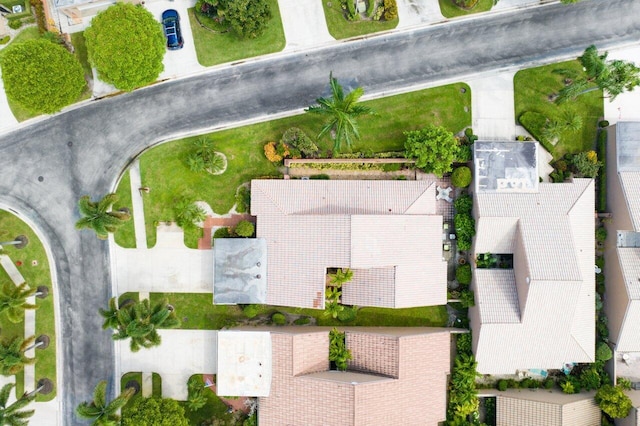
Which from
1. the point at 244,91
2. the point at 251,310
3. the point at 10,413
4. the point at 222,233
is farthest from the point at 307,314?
the point at 10,413

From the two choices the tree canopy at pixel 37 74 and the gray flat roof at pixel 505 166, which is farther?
the gray flat roof at pixel 505 166

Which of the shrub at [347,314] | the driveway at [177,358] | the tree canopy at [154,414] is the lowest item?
the tree canopy at [154,414]

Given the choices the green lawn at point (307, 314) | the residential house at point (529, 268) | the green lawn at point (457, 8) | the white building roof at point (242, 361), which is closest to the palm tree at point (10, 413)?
the green lawn at point (307, 314)

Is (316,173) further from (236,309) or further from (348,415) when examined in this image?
(348,415)

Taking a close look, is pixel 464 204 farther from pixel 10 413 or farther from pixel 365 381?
pixel 10 413

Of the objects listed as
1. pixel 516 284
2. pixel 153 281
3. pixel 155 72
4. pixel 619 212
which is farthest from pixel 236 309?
pixel 619 212

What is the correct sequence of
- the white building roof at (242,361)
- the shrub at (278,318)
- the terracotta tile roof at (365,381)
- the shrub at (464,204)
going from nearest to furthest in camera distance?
the terracotta tile roof at (365,381), the white building roof at (242,361), the shrub at (464,204), the shrub at (278,318)

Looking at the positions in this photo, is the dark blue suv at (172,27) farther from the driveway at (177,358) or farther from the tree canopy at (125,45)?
the driveway at (177,358)
